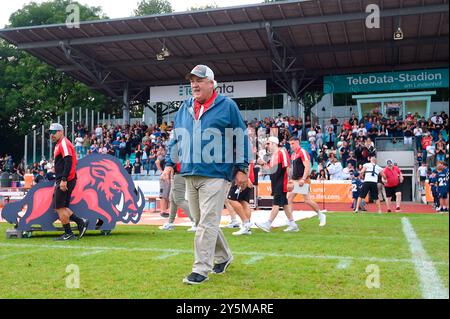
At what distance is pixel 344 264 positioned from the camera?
5758mm

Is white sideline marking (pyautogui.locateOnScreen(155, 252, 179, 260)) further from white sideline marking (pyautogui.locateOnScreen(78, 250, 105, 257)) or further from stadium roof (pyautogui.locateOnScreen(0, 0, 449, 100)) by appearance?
stadium roof (pyautogui.locateOnScreen(0, 0, 449, 100))

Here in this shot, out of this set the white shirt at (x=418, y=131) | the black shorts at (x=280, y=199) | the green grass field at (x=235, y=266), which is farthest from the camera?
the white shirt at (x=418, y=131)

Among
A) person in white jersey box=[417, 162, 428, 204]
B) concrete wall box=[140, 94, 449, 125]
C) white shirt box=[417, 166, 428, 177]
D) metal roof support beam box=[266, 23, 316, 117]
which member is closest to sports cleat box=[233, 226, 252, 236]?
person in white jersey box=[417, 162, 428, 204]

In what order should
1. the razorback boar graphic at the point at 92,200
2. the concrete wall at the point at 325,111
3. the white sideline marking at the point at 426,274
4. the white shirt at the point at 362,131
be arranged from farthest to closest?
the concrete wall at the point at 325,111 → the white shirt at the point at 362,131 → the razorback boar graphic at the point at 92,200 → the white sideline marking at the point at 426,274

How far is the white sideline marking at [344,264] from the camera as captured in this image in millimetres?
5552

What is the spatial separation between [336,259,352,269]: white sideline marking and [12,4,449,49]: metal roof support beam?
17.5 meters

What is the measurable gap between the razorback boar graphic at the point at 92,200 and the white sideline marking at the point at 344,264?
4.88 m

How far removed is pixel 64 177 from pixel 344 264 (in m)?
4.76

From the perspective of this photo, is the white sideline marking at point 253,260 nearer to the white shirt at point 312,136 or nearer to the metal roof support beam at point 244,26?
the metal roof support beam at point 244,26

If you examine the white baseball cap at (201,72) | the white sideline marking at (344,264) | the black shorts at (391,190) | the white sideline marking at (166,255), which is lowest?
the white sideline marking at (166,255)

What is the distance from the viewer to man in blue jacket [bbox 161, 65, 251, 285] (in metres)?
4.95

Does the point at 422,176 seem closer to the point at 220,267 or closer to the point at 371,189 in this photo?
the point at 371,189

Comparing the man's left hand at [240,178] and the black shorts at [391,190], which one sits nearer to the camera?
the man's left hand at [240,178]

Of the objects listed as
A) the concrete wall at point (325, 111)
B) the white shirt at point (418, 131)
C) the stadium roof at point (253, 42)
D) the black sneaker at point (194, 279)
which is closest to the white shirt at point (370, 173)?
the stadium roof at point (253, 42)
